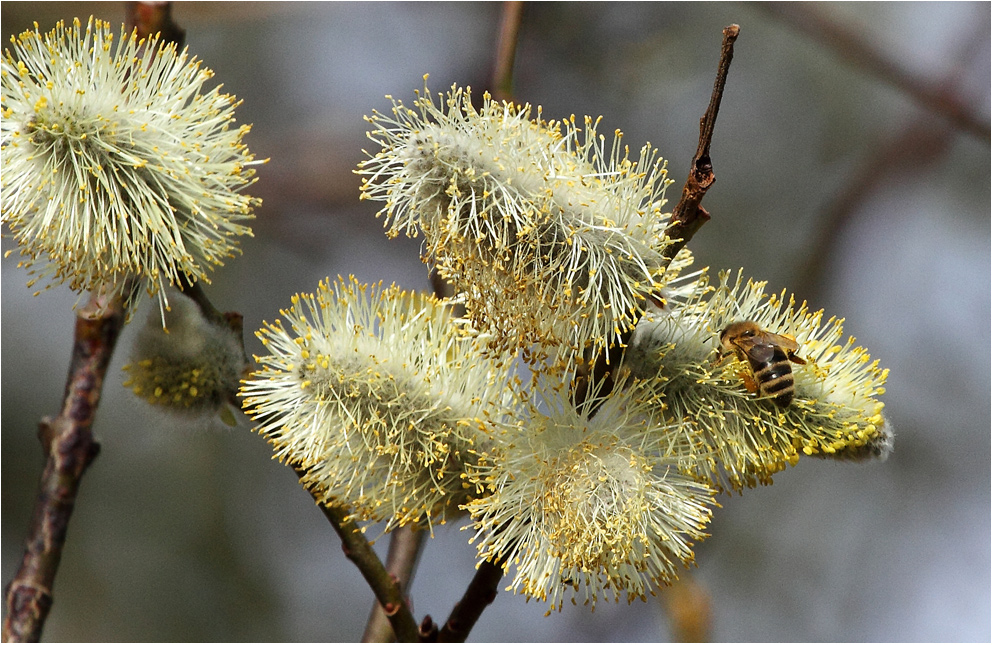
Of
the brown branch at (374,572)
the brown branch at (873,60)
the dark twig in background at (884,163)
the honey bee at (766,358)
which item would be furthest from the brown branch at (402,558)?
the brown branch at (873,60)

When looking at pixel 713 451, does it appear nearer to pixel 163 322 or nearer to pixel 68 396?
pixel 163 322

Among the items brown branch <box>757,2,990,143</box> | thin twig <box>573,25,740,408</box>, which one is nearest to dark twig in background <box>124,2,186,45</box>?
thin twig <box>573,25,740,408</box>

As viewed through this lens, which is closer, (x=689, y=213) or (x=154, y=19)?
(x=689, y=213)

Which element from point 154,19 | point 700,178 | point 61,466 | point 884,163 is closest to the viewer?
point 700,178

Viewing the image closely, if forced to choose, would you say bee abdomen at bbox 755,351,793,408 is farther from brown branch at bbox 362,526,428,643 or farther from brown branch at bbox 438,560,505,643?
brown branch at bbox 362,526,428,643

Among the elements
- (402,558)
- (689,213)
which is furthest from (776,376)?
(402,558)

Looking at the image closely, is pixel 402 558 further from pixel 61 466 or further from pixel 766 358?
pixel 766 358
